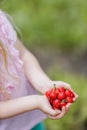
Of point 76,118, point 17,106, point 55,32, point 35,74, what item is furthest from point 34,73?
point 55,32

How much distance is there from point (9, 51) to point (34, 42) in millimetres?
1754

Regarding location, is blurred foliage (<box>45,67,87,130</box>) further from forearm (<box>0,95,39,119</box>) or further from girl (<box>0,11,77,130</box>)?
forearm (<box>0,95,39,119</box>)

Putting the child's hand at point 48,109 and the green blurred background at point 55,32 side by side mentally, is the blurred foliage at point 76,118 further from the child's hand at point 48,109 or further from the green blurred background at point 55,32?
the child's hand at point 48,109

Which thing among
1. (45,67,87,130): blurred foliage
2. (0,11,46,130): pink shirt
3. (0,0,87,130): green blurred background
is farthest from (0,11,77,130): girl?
(0,0,87,130): green blurred background

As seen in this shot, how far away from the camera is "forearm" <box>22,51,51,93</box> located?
1691mm

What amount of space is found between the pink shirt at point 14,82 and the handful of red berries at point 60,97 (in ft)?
0.52

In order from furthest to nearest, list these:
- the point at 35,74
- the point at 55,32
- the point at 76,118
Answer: the point at 55,32 → the point at 76,118 → the point at 35,74

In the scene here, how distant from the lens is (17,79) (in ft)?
5.67

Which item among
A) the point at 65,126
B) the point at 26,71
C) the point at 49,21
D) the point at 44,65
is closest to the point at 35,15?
the point at 49,21

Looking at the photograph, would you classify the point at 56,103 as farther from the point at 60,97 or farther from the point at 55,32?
the point at 55,32

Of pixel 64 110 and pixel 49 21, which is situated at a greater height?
pixel 64 110

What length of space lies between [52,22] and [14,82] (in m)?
1.84

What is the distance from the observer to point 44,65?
3.39 metres

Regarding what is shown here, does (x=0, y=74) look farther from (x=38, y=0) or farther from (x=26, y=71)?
(x=38, y=0)
